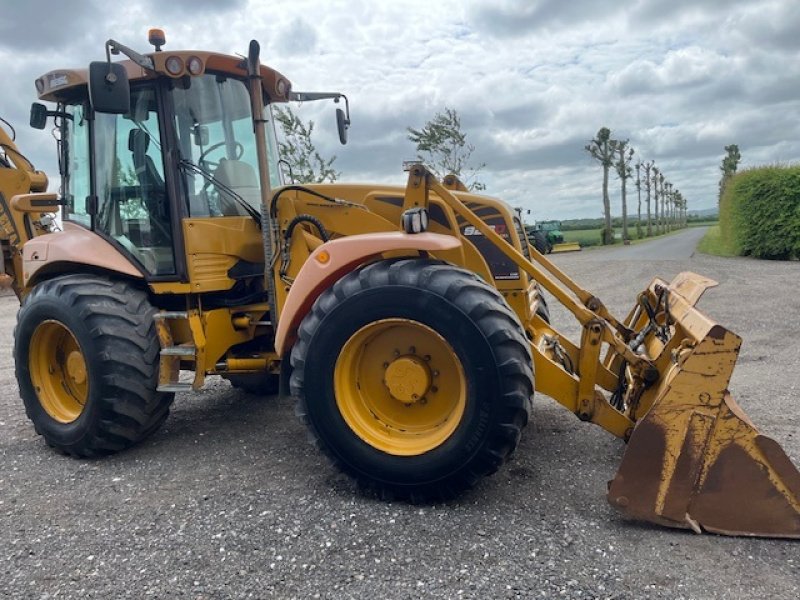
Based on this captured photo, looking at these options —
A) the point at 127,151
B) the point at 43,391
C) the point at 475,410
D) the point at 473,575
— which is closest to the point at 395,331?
the point at 475,410

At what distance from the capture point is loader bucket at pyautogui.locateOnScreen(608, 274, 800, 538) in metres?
2.98

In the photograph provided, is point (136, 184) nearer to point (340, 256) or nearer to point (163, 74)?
point (163, 74)

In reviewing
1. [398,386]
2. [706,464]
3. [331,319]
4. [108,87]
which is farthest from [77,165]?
[706,464]

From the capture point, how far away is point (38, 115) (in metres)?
5.04

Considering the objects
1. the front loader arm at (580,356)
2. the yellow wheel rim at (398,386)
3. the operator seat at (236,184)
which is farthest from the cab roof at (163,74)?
the yellow wheel rim at (398,386)

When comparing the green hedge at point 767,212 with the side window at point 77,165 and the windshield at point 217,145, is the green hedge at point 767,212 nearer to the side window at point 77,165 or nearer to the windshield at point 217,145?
the windshield at point 217,145

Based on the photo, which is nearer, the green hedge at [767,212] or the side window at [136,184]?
the side window at [136,184]

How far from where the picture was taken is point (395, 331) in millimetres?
3598

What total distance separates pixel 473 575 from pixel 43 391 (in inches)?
141

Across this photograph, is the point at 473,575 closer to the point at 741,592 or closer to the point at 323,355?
the point at 741,592

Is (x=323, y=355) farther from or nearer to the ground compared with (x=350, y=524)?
farther from the ground

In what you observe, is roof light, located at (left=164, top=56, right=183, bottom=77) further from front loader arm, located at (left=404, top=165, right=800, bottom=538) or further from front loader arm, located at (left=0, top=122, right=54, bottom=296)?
front loader arm, located at (left=404, top=165, right=800, bottom=538)

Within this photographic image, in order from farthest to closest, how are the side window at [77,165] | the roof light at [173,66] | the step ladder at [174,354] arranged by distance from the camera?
the side window at [77,165]
the step ladder at [174,354]
the roof light at [173,66]

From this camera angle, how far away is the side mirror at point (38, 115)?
5.02m
